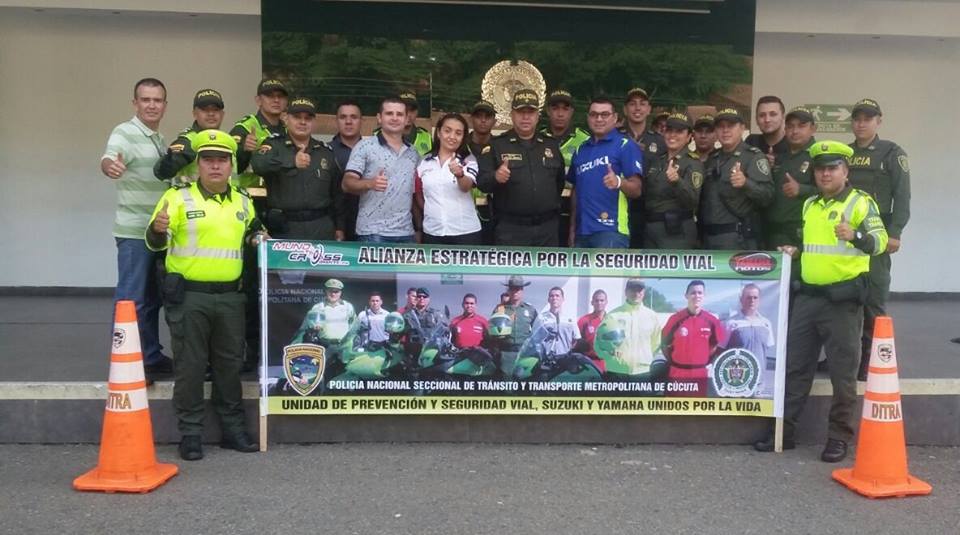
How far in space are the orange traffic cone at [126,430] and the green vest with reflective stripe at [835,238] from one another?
12.7 feet

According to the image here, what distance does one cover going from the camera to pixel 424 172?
5449mm

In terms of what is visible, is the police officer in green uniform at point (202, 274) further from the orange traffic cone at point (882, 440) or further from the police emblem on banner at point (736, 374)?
the orange traffic cone at point (882, 440)

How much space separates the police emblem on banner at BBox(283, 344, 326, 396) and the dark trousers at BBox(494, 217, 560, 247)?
57.5 inches

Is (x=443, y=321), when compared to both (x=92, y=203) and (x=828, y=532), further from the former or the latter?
(x=92, y=203)

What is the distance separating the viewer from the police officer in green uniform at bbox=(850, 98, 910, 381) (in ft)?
17.6

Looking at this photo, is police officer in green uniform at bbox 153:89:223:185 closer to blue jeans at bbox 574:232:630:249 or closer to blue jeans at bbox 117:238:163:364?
blue jeans at bbox 117:238:163:364

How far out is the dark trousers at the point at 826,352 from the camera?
489 centimetres

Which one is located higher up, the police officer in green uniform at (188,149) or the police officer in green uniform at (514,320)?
the police officer in green uniform at (188,149)

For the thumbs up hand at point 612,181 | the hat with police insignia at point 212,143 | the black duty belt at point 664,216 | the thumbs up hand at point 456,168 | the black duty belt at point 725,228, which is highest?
the hat with police insignia at point 212,143

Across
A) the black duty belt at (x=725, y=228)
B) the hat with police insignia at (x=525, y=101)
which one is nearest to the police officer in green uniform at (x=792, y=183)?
the black duty belt at (x=725, y=228)

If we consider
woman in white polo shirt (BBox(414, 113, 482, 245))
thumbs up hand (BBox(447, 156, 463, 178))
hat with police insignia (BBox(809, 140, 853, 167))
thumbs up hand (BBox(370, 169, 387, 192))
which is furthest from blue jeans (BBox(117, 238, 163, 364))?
hat with police insignia (BBox(809, 140, 853, 167))

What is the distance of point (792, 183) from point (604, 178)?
1182 mm

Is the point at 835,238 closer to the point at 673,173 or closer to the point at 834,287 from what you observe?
the point at 834,287

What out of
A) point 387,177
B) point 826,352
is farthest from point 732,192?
point 387,177
